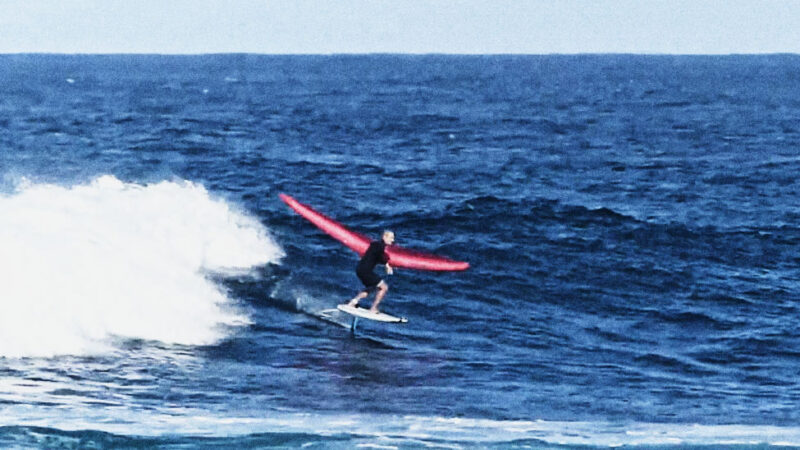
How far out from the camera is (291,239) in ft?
105

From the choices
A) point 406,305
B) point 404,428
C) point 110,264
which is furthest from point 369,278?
point 404,428

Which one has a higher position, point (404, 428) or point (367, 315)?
point (367, 315)

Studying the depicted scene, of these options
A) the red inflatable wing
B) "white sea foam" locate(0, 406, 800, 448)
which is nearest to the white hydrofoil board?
the red inflatable wing

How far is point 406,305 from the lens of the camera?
26.4 meters

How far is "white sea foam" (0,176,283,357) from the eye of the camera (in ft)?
70.7

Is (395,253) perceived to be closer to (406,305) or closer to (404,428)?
(406,305)

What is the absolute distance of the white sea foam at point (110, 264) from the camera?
70.7ft

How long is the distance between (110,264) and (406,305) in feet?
18.3

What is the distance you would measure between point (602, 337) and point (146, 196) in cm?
1164

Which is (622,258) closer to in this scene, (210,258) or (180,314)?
(210,258)

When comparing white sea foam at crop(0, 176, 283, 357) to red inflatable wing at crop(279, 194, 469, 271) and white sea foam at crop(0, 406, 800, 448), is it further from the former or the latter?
white sea foam at crop(0, 406, 800, 448)

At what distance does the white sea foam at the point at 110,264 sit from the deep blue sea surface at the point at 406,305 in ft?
0.18

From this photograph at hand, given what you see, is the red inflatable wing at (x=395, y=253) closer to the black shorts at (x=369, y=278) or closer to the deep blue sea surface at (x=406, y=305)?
the deep blue sea surface at (x=406, y=305)

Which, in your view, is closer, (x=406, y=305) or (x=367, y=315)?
(x=367, y=315)
